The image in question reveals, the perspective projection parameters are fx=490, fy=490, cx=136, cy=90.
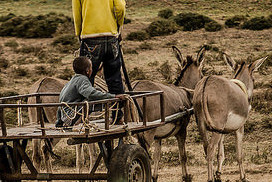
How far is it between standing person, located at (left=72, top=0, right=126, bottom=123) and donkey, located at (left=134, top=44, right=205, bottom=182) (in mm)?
1594

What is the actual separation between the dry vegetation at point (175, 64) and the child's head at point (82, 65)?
Answer: 373 cm

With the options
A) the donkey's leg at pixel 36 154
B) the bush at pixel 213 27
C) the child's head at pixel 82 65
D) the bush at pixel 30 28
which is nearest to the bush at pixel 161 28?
the bush at pixel 213 27

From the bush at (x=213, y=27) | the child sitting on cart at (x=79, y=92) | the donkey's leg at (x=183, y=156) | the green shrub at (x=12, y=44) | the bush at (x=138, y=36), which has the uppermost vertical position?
the child sitting on cart at (x=79, y=92)

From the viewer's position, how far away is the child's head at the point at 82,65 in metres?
5.59

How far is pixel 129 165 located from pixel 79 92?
0.99 metres

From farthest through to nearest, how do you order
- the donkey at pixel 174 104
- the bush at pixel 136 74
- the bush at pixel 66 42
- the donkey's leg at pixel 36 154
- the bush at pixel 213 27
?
the bush at pixel 213 27
the bush at pixel 66 42
the bush at pixel 136 74
the donkey's leg at pixel 36 154
the donkey at pixel 174 104

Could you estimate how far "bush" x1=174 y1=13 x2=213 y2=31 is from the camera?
28.7 m

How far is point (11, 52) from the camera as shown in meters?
24.9

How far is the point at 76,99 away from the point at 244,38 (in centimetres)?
2000

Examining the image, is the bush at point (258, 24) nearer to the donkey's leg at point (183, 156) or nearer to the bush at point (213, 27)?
the bush at point (213, 27)

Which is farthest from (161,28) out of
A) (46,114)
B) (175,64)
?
(46,114)

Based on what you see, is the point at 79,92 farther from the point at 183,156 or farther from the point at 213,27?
the point at 213,27

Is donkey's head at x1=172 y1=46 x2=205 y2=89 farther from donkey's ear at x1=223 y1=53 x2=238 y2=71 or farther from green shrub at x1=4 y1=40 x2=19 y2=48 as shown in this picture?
green shrub at x1=4 y1=40 x2=19 y2=48

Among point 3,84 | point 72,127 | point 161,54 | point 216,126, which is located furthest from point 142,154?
point 161,54
